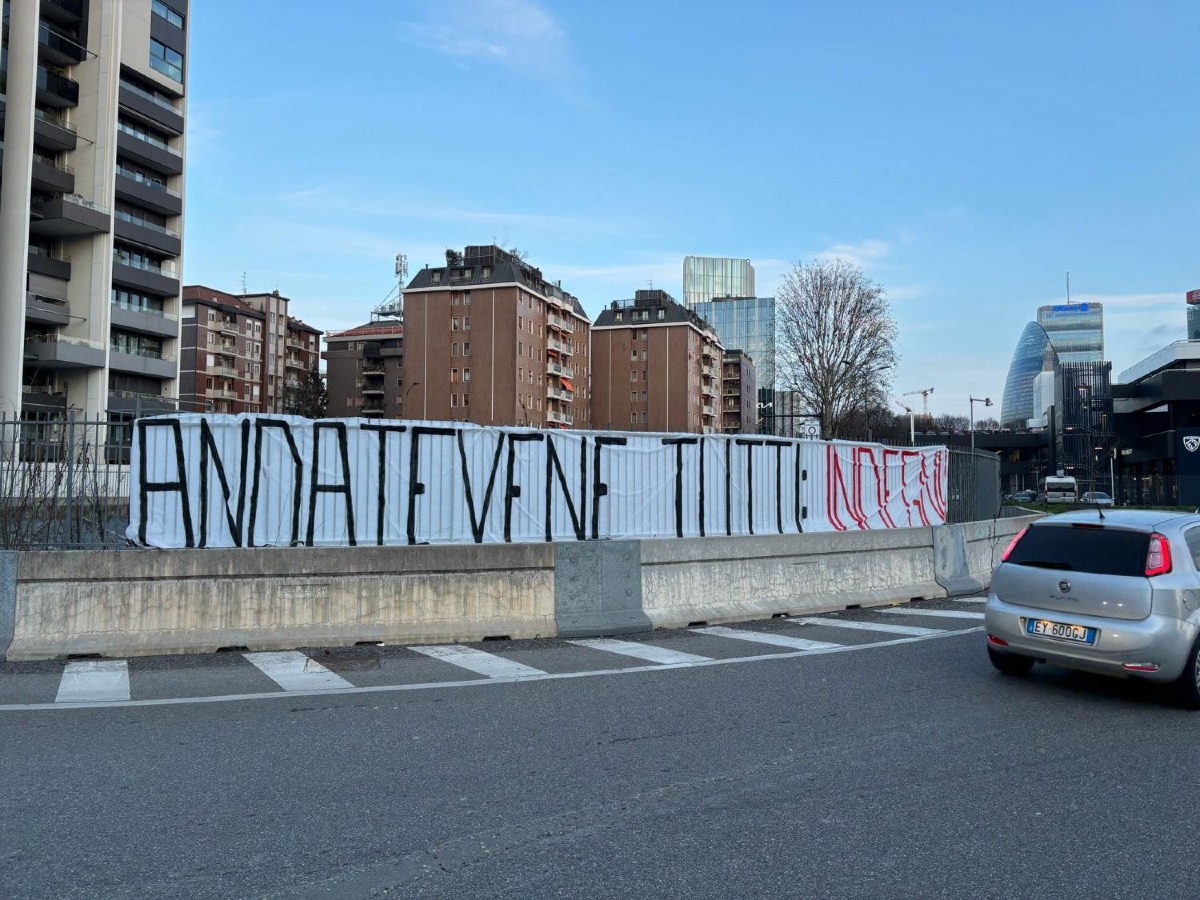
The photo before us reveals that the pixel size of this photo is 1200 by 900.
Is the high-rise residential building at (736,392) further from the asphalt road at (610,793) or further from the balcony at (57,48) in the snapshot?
the asphalt road at (610,793)

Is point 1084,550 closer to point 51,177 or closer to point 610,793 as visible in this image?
point 610,793

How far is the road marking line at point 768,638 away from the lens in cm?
1014

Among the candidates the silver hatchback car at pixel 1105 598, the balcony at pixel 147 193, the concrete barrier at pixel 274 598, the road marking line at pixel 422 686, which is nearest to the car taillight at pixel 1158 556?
the silver hatchback car at pixel 1105 598

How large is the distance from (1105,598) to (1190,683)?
0.84 metres

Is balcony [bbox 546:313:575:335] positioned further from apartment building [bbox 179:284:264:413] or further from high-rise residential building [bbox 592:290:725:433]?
apartment building [bbox 179:284:264:413]

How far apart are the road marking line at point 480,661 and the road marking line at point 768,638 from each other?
2752 mm

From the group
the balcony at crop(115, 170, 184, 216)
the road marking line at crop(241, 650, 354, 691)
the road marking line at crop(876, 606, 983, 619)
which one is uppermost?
the balcony at crop(115, 170, 184, 216)

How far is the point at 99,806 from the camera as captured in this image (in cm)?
496

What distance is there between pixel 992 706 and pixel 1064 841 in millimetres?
2998

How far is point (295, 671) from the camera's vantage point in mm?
8602

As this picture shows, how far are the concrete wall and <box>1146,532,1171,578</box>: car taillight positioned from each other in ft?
16.9

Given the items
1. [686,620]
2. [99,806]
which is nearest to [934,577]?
[686,620]

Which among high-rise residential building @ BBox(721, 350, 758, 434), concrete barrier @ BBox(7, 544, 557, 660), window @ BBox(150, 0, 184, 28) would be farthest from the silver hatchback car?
high-rise residential building @ BBox(721, 350, 758, 434)

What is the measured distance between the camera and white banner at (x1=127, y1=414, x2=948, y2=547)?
34.9 ft
